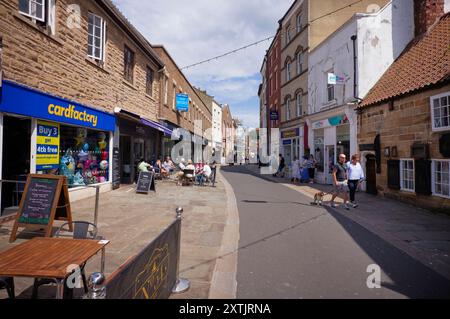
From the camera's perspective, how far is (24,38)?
6707 millimetres

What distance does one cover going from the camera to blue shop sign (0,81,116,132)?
624 cm

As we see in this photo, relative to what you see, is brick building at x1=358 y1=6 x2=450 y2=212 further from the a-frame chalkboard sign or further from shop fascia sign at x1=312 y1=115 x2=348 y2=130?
the a-frame chalkboard sign

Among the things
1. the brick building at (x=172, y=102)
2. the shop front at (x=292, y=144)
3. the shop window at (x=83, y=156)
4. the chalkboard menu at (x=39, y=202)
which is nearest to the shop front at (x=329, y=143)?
the shop front at (x=292, y=144)

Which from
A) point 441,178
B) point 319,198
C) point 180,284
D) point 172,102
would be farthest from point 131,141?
point 441,178

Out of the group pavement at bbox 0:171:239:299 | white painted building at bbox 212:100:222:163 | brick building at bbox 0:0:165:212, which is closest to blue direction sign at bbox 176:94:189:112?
brick building at bbox 0:0:165:212

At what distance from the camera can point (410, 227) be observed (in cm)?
668

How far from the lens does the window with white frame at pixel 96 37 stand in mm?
9938

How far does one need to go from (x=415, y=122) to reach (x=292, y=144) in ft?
41.0

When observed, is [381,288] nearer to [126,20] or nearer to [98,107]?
[98,107]

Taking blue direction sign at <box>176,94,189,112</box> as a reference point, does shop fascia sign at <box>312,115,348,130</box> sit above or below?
below

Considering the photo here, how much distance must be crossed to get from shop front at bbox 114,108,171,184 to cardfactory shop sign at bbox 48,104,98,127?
1.76 meters
